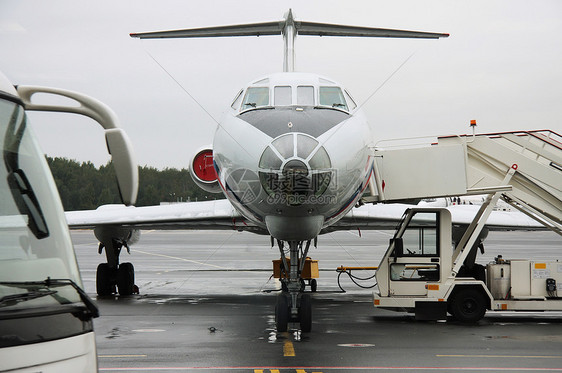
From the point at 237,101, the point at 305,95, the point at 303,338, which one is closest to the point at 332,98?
the point at 305,95

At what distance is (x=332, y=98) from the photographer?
35.5 feet

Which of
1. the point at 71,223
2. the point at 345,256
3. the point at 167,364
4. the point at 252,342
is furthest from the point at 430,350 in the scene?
the point at 345,256

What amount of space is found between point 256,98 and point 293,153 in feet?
7.21

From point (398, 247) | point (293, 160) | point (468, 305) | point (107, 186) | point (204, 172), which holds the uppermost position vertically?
point (107, 186)

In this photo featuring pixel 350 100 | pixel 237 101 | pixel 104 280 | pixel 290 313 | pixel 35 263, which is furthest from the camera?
pixel 104 280

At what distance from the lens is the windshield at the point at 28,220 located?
3855 mm

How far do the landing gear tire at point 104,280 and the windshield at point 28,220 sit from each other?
1331 cm

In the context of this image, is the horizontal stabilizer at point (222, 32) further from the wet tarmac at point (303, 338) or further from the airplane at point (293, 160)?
the wet tarmac at point (303, 338)

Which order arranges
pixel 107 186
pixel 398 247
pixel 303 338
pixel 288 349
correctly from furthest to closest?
pixel 107 186 → pixel 398 247 → pixel 303 338 → pixel 288 349

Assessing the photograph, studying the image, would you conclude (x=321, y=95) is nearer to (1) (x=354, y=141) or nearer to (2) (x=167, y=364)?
(1) (x=354, y=141)

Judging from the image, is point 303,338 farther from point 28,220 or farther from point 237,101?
point 28,220

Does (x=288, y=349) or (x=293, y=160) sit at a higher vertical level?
(x=293, y=160)

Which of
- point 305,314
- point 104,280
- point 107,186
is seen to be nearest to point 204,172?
point 104,280

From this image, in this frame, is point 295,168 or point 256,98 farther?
point 256,98
